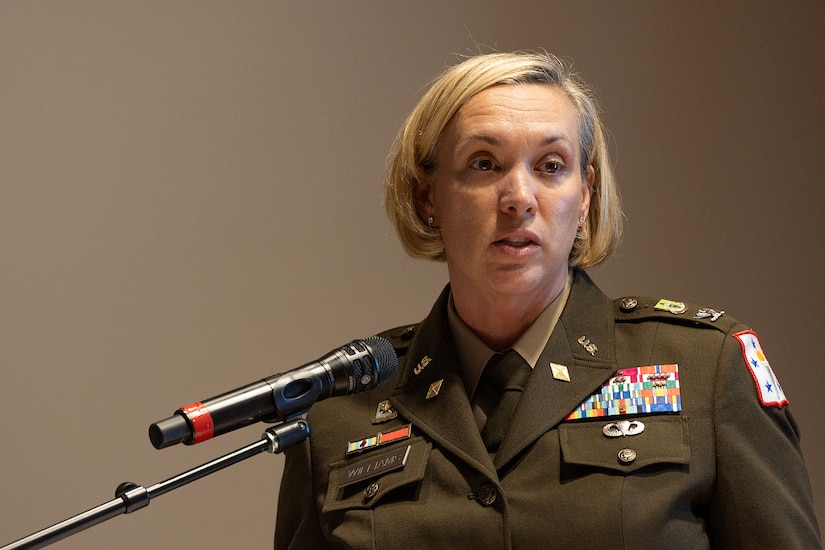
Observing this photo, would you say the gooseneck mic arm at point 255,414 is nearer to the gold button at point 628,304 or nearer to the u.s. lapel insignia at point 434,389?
the u.s. lapel insignia at point 434,389

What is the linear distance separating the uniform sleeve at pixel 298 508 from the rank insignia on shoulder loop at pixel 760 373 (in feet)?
2.68

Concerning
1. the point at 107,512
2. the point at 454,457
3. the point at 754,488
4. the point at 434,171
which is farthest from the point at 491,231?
the point at 107,512

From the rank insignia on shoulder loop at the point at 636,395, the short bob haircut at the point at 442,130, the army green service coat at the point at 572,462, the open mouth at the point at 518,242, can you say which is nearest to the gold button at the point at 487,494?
the army green service coat at the point at 572,462

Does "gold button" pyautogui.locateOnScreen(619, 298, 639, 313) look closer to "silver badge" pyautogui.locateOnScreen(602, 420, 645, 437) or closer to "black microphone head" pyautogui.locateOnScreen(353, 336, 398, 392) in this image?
"silver badge" pyautogui.locateOnScreen(602, 420, 645, 437)

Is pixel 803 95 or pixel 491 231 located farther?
pixel 803 95

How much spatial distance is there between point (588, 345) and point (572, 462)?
0.27 metres

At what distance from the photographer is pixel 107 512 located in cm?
137

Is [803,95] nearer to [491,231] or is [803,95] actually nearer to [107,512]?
[491,231]

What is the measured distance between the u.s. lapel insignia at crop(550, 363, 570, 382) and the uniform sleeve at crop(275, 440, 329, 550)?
492 millimetres

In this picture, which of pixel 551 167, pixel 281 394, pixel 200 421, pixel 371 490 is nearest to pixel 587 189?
pixel 551 167

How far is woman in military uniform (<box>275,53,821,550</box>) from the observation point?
71.2 inches

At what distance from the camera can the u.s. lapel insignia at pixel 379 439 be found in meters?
2.08

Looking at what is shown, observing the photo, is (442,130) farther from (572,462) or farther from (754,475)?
(754,475)

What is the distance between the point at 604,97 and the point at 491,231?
1.24 meters
